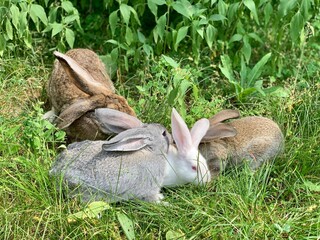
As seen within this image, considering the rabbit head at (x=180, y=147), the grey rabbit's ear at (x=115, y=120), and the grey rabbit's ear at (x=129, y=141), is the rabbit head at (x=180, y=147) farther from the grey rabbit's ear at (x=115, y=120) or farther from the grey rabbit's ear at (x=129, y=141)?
the grey rabbit's ear at (x=129, y=141)

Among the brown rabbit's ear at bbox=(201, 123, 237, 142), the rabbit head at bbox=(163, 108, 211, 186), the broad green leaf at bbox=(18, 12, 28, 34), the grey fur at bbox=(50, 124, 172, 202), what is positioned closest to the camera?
the grey fur at bbox=(50, 124, 172, 202)

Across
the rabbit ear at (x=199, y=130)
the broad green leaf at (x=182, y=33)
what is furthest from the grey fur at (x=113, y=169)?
the broad green leaf at (x=182, y=33)

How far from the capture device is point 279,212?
3.89 meters

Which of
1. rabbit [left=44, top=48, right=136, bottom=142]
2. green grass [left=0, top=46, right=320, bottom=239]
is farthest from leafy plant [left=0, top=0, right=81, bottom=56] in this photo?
green grass [left=0, top=46, right=320, bottom=239]

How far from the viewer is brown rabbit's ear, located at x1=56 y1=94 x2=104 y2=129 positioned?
181 inches

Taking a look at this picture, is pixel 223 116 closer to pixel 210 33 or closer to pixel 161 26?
pixel 210 33

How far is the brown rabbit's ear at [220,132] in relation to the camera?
14.6 ft

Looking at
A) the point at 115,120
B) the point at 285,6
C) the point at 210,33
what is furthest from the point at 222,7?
the point at 115,120

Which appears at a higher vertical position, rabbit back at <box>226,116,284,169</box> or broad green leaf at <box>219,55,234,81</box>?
broad green leaf at <box>219,55,234,81</box>

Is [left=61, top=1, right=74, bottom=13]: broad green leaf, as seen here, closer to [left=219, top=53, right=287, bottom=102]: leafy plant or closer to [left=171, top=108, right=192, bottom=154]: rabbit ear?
[left=219, top=53, right=287, bottom=102]: leafy plant

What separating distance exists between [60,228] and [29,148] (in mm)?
794

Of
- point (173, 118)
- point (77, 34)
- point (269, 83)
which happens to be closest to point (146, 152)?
point (173, 118)

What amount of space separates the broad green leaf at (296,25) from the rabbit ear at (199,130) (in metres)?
1.09

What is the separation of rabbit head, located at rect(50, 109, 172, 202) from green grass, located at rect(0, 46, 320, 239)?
8cm
